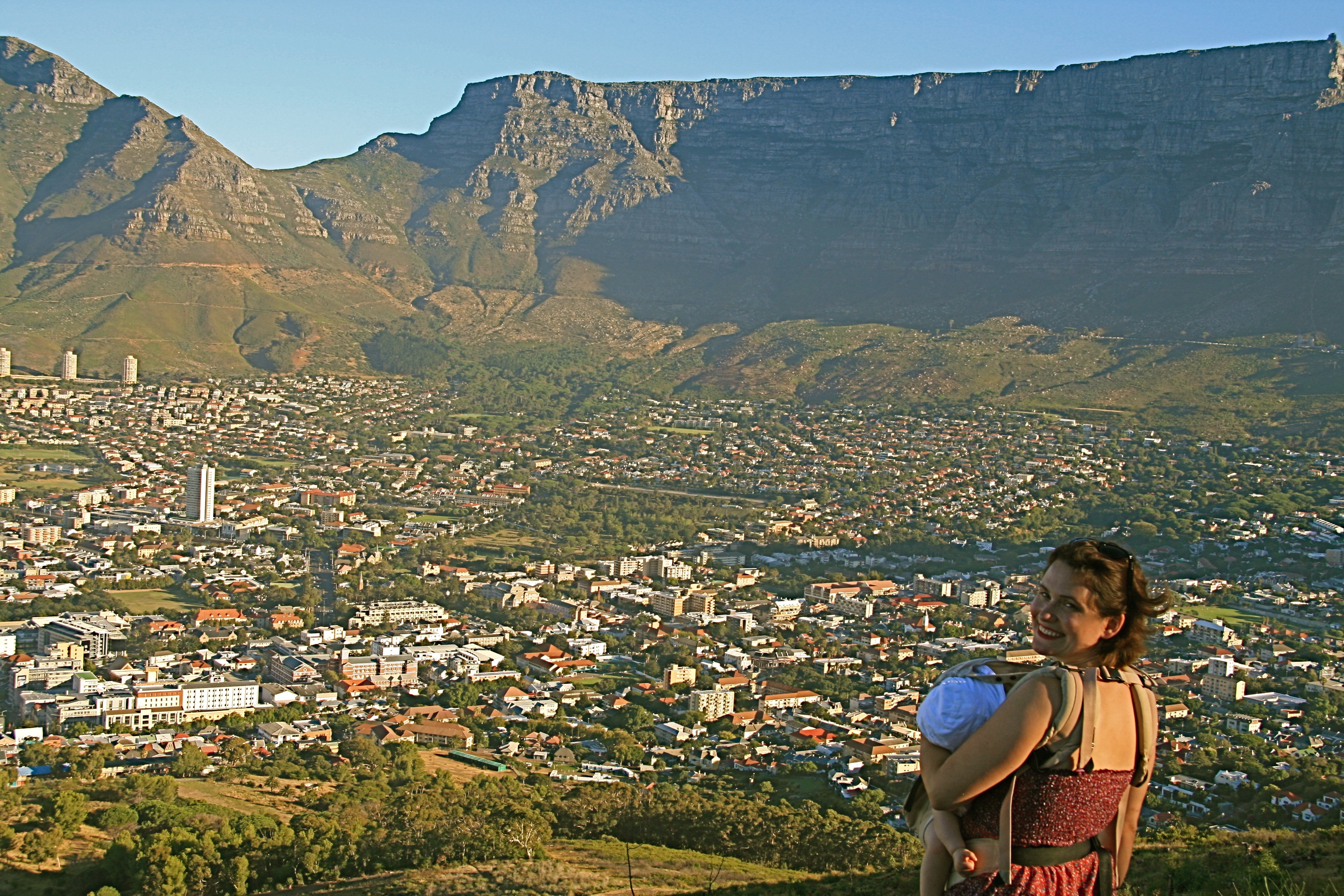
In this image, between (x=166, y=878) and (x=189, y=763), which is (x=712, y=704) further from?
(x=166, y=878)

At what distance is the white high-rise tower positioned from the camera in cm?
4519

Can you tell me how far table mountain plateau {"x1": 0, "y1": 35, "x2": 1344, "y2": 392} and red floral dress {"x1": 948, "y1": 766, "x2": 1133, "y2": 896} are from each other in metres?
67.8

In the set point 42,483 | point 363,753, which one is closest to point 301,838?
point 363,753

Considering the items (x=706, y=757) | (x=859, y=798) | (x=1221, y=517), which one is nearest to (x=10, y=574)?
(x=706, y=757)

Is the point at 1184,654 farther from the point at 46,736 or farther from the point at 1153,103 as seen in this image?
the point at 1153,103

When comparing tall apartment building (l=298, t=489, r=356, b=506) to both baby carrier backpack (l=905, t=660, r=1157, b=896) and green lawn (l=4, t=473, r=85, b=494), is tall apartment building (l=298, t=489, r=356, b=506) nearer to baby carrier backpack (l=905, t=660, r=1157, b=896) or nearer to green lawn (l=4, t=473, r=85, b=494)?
green lawn (l=4, t=473, r=85, b=494)

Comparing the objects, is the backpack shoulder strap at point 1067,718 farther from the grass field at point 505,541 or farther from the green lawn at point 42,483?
the green lawn at point 42,483

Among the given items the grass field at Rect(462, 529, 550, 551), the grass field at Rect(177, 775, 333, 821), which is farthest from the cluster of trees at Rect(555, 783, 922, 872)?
the grass field at Rect(462, 529, 550, 551)

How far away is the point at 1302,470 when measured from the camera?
157 ft

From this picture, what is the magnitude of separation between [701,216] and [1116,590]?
9999 centimetres

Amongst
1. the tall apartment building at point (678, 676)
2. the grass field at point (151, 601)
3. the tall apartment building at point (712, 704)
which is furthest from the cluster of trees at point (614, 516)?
the tall apartment building at point (712, 704)

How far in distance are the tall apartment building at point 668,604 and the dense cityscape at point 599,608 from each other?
0.44ft

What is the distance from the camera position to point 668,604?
33.8 metres

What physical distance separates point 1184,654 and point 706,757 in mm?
11008
